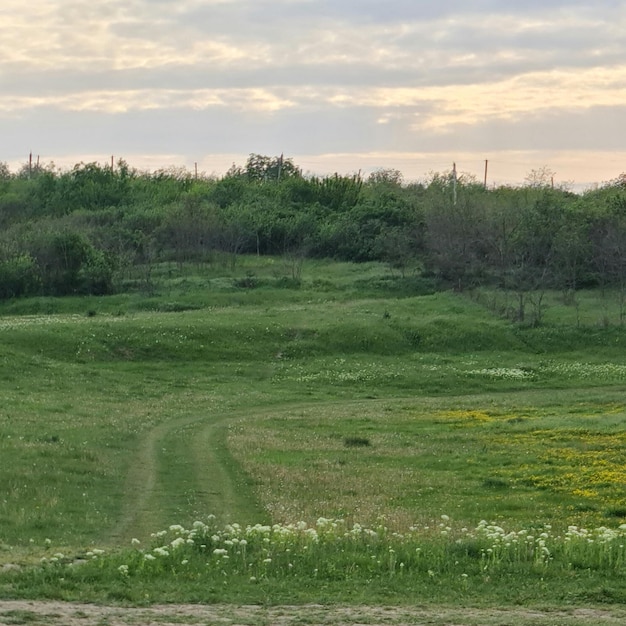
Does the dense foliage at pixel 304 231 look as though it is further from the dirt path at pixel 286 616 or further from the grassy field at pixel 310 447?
the dirt path at pixel 286 616

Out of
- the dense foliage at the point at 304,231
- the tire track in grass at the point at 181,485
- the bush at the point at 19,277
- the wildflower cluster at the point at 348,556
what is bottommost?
the tire track in grass at the point at 181,485

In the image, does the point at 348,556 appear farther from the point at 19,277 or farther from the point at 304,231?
the point at 304,231

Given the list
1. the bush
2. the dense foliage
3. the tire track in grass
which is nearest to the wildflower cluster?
the tire track in grass

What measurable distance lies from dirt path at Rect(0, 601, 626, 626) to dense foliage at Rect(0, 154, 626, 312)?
51.2 metres

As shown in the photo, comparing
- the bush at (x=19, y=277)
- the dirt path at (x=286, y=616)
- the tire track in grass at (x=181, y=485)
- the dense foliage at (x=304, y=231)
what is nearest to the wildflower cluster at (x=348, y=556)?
the dirt path at (x=286, y=616)

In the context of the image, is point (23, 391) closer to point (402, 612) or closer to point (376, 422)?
point (376, 422)

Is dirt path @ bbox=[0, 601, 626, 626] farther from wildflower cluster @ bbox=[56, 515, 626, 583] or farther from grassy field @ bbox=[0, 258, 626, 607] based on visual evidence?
wildflower cluster @ bbox=[56, 515, 626, 583]

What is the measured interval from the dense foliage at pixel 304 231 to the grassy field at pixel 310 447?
3788 mm

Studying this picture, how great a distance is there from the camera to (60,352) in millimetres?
49312

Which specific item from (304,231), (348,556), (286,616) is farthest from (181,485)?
(304,231)

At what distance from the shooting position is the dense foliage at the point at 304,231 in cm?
7431

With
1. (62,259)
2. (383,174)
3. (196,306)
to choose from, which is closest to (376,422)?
(196,306)

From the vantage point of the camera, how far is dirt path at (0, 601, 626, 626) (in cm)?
1091

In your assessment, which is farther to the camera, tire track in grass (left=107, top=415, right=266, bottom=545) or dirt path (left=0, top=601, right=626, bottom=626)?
tire track in grass (left=107, top=415, right=266, bottom=545)
